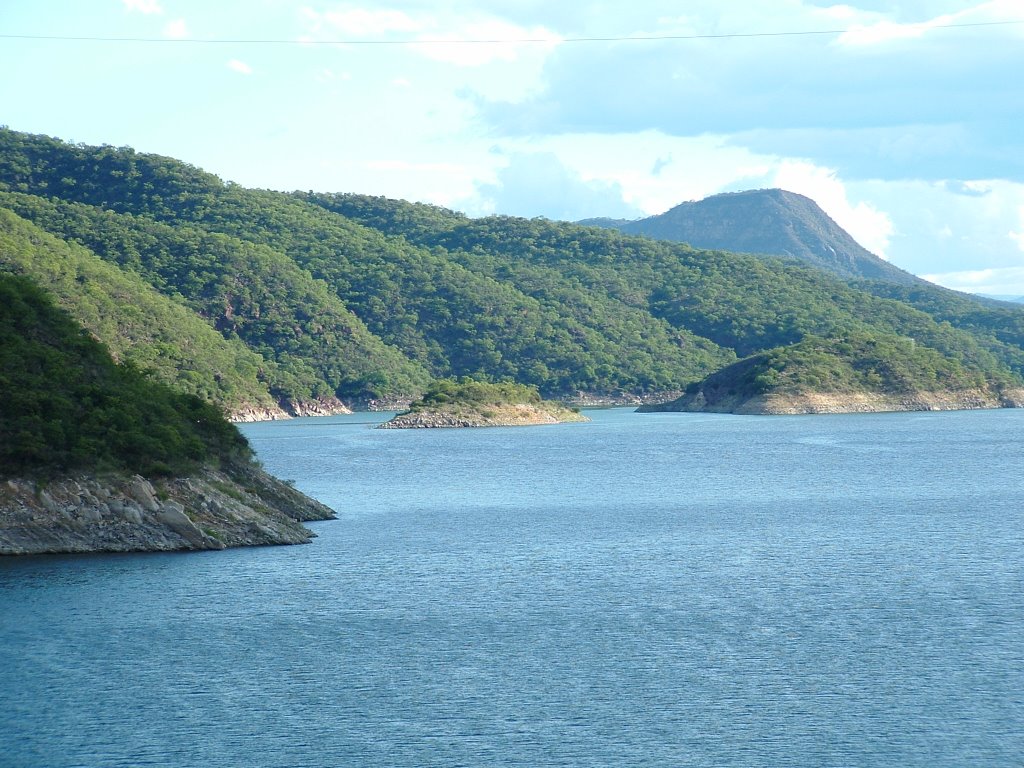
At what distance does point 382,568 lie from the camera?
143 ft

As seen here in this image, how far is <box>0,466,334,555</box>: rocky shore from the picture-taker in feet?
141

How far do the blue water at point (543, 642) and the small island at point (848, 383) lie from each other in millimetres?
109257

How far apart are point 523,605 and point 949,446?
71.8m

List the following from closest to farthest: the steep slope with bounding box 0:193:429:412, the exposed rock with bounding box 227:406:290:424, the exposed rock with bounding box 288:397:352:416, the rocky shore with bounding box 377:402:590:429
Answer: the rocky shore with bounding box 377:402:590:429 → the exposed rock with bounding box 227:406:290:424 → the exposed rock with bounding box 288:397:352:416 → the steep slope with bounding box 0:193:429:412

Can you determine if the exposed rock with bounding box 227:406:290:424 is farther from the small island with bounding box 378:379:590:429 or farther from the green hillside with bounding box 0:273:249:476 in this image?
the green hillside with bounding box 0:273:249:476

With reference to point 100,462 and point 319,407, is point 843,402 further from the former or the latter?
point 100,462

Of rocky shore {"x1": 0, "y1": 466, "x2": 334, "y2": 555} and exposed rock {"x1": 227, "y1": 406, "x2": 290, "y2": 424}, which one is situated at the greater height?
exposed rock {"x1": 227, "y1": 406, "x2": 290, "y2": 424}

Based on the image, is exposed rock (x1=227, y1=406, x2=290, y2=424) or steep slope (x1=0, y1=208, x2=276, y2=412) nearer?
steep slope (x1=0, y1=208, x2=276, y2=412)

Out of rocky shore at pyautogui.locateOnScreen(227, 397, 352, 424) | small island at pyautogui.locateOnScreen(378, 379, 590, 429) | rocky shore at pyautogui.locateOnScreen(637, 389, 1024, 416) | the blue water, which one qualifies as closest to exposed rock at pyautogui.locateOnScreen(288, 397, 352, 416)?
rocky shore at pyautogui.locateOnScreen(227, 397, 352, 424)

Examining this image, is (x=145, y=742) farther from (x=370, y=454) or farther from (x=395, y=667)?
(x=370, y=454)

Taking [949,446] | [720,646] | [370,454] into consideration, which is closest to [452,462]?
[370,454]

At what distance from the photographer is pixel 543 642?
32.7 meters

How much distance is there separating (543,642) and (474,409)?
11962cm

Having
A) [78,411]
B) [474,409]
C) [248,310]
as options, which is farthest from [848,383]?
[78,411]
